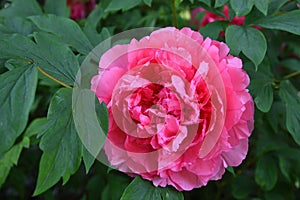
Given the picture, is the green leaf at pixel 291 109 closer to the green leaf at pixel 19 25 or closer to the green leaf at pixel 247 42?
the green leaf at pixel 247 42

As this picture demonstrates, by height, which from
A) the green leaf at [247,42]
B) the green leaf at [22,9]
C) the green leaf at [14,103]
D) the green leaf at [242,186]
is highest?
the green leaf at [14,103]

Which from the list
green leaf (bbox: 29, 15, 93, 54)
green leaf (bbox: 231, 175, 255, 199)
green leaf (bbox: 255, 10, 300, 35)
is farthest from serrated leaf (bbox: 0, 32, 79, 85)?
green leaf (bbox: 231, 175, 255, 199)

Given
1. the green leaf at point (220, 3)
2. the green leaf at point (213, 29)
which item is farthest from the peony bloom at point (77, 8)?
the green leaf at point (220, 3)

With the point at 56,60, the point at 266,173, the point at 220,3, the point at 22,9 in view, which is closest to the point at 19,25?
the point at 22,9

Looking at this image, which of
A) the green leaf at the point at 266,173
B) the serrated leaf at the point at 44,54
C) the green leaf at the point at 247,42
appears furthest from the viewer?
the green leaf at the point at 266,173

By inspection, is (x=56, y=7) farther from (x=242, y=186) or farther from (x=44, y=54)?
(x=242, y=186)

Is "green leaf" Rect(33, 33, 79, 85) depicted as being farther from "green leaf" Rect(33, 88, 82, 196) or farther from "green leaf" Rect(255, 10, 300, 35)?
"green leaf" Rect(255, 10, 300, 35)

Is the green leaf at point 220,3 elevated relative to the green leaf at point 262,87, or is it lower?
elevated

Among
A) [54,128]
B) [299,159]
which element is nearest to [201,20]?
[299,159]
